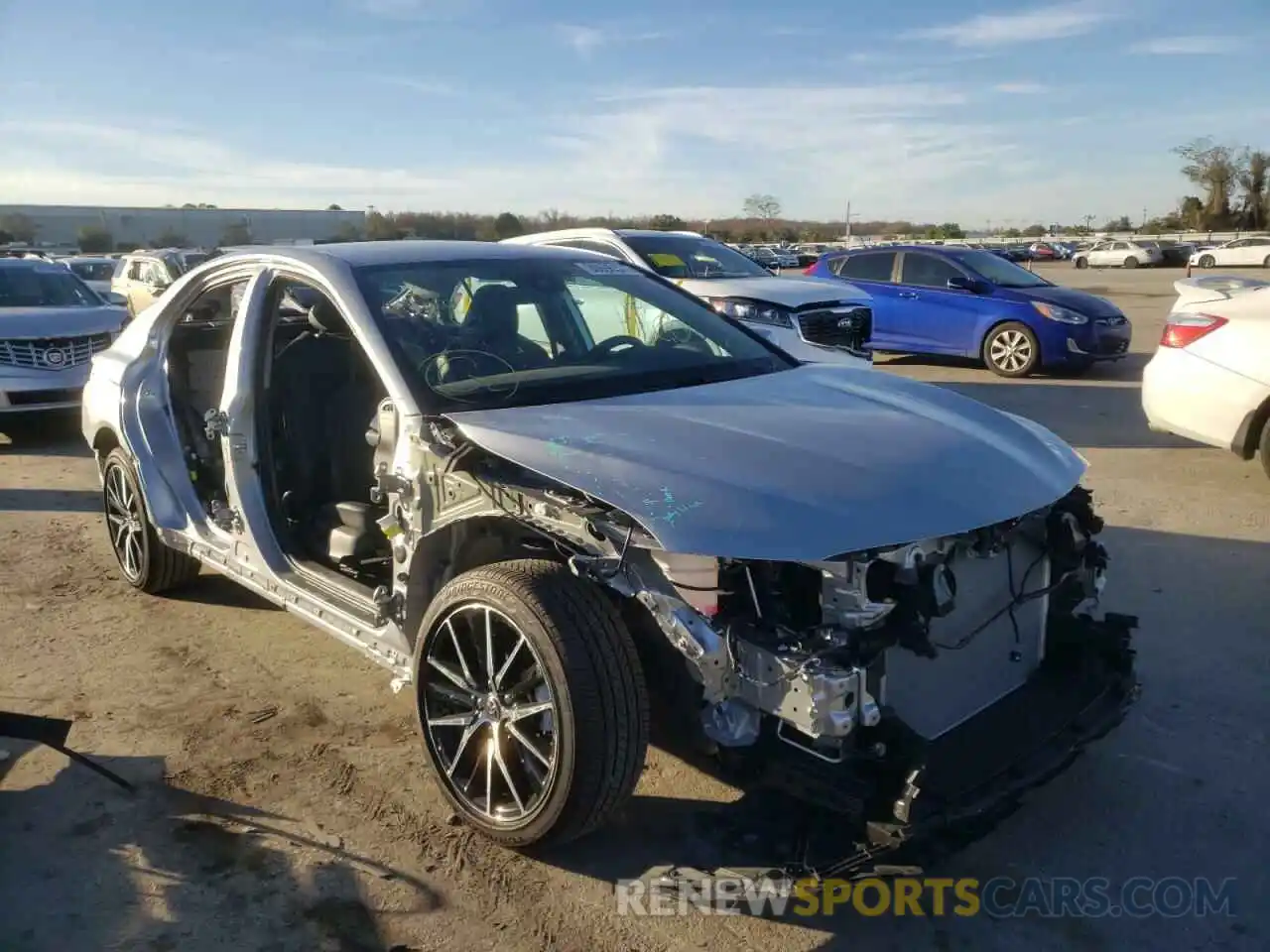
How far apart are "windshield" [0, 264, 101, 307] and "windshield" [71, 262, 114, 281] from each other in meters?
11.6

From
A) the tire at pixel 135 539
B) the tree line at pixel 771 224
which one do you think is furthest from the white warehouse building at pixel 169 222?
the tire at pixel 135 539

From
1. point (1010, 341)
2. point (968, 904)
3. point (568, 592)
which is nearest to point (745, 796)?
point (968, 904)

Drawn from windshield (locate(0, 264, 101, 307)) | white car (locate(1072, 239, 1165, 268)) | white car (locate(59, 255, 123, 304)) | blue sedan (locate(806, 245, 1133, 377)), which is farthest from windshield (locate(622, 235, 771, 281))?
white car (locate(1072, 239, 1165, 268))

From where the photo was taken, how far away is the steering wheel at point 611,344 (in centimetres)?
381

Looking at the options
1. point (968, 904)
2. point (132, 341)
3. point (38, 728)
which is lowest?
point (968, 904)

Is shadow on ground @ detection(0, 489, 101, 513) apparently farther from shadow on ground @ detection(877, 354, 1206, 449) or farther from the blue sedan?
the blue sedan

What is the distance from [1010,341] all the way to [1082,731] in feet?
33.2

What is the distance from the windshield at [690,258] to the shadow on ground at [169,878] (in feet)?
24.3

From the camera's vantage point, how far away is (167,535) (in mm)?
4797

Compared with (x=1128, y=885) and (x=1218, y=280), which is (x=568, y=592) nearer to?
(x=1128, y=885)

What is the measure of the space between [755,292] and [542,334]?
568cm

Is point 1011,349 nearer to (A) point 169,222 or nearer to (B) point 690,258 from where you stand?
(B) point 690,258

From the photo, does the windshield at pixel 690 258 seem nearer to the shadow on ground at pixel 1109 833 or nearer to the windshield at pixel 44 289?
the windshield at pixel 44 289

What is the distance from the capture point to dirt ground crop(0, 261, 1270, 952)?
273cm
